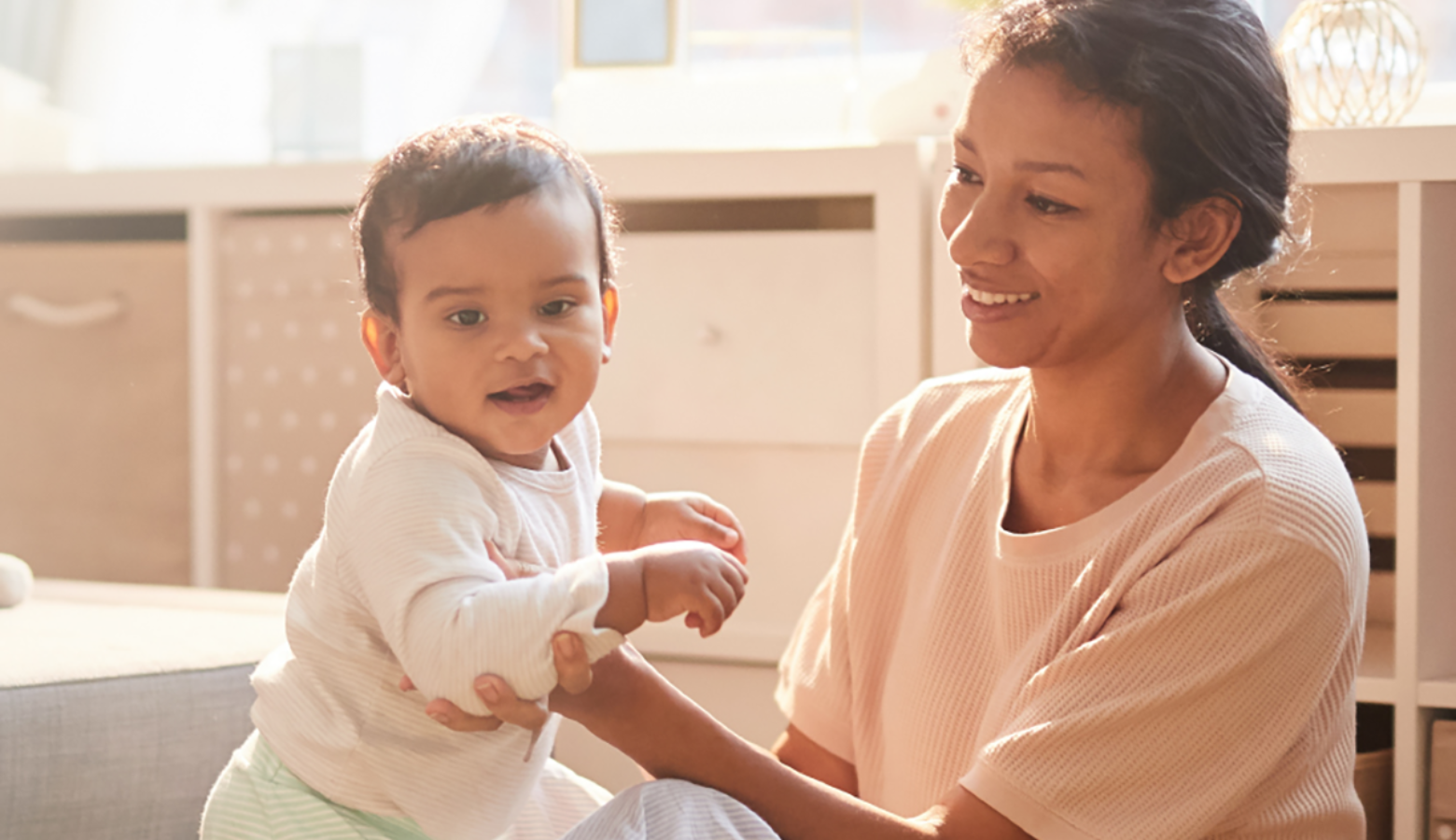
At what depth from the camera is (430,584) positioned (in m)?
0.83

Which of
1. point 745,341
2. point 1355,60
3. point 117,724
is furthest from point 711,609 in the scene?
point 1355,60

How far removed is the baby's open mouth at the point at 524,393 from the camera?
2.98 feet

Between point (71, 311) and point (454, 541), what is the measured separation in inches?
53.9

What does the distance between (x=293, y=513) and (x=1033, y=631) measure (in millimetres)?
1233

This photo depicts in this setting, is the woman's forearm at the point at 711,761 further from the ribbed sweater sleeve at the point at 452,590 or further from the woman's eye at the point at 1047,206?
the woman's eye at the point at 1047,206

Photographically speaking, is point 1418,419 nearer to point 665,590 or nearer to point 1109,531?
point 1109,531

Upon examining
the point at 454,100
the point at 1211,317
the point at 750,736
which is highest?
the point at 454,100

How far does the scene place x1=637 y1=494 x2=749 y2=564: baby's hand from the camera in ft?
3.56

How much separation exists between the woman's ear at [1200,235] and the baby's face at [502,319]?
432mm

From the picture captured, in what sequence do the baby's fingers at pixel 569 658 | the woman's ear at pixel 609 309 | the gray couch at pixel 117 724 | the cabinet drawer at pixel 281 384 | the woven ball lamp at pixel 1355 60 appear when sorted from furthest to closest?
the cabinet drawer at pixel 281 384, the woven ball lamp at pixel 1355 60, the gray couch at pixel 117 724, the woman's ear at pixel 609 309, the baby's fingers at pixel 569 658

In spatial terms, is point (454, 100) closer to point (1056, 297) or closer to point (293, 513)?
point (293, 513)

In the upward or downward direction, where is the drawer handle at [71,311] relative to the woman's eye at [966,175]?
downward

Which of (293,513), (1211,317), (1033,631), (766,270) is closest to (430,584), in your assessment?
(1033,631)

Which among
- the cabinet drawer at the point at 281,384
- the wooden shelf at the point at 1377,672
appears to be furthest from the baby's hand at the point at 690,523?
the cabinet drawer at the point at 281,384
